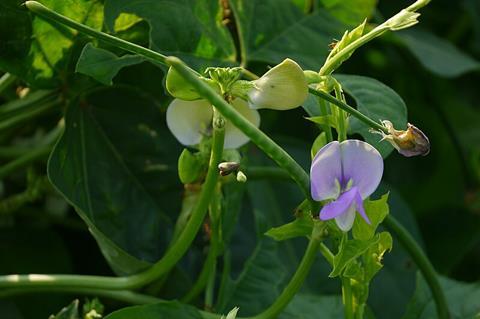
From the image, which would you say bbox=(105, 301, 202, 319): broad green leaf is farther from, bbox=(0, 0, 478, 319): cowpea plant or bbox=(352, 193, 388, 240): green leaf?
bbox=(352, 193, 388, 240): green leaf

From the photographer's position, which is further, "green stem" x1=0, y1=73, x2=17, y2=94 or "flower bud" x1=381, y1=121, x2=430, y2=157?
"green stem" x1=0, y1=73, x2=17, y2=94

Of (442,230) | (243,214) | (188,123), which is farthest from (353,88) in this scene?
(442,230)

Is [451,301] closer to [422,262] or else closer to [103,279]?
[422,262]

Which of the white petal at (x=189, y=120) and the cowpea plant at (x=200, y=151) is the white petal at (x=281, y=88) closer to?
the cowpea plant at (x=200, y=151)

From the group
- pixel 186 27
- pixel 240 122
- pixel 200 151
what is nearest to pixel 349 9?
pixel 186 27

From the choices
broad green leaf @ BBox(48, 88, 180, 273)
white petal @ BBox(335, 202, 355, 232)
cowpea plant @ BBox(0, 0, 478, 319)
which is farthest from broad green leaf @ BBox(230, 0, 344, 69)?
white petal @ BBox(335, 202, 355, 232)

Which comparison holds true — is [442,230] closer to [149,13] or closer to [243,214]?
[243,214]

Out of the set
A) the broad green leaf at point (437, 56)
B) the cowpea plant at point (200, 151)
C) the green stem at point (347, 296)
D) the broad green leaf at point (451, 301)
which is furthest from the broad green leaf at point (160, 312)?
the broad green leaf at point (437, 56)
